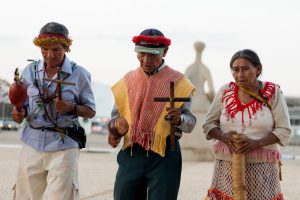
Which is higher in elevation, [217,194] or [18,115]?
[18,115]

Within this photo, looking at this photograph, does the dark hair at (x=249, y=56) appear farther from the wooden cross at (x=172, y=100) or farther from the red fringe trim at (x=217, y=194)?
the red fringe trim at (x=217, y=194)

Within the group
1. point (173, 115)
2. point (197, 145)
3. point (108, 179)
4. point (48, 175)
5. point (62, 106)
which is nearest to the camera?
point (173, 115)

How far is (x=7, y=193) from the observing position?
872 cm

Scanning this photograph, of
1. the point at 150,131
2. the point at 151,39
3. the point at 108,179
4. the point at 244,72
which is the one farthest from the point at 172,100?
the point at 108,179

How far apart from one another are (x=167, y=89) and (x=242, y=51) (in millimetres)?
611

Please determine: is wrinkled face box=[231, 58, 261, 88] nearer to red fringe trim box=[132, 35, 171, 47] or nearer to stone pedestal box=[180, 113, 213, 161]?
red fringe trim box=[132, 35, 171, 47]

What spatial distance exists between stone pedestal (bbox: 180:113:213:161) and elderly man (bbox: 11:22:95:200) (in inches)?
448

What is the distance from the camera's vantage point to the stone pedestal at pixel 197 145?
1608cm

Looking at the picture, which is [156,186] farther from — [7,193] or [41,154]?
[7,193]

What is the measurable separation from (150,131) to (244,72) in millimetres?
799

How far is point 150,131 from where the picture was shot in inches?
173

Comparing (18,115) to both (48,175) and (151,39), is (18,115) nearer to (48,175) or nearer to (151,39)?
(48,175)

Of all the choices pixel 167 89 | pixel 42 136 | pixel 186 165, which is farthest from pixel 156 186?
pixel 186 165

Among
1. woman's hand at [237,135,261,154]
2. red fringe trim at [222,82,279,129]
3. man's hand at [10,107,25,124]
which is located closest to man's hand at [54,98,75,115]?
man's hand at [10,107,25,124]
